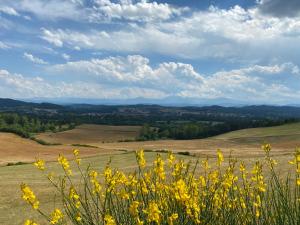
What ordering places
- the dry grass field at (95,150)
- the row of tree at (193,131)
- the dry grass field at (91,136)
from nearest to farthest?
the dry grass field at (95,150) → the dry grass field at (91,136) → the row of tree at (193,131)

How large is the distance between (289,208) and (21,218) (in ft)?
37.7

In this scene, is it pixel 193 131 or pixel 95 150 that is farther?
pixel 193 131

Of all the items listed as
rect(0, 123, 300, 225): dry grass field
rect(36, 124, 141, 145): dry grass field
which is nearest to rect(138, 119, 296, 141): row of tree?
rect(36, 124, 141, 145): dry grass field

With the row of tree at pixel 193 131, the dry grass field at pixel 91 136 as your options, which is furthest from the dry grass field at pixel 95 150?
the row of tree at pixel 193 131

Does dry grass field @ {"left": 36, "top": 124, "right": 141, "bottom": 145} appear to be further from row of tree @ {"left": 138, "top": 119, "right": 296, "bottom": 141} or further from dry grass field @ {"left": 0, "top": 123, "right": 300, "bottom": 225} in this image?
row of tree @ {"left": 138, "top": 119, "right": 296, "bottom": 141}

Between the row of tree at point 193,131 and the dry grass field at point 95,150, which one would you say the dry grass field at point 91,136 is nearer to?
the dry grass field at point 95,150

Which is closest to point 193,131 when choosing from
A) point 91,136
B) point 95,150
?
point 91,136

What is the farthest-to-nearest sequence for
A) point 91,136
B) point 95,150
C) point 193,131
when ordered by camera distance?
point 193,131 → point 91,136 → point 95,150

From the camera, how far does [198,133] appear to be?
114 m

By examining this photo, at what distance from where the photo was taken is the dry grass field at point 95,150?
19781mm

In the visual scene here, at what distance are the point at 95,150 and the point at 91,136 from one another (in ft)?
135

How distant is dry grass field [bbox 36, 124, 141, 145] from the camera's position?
92562mm

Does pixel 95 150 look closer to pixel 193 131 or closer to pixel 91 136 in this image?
pixel 91 136

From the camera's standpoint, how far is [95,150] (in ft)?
207
